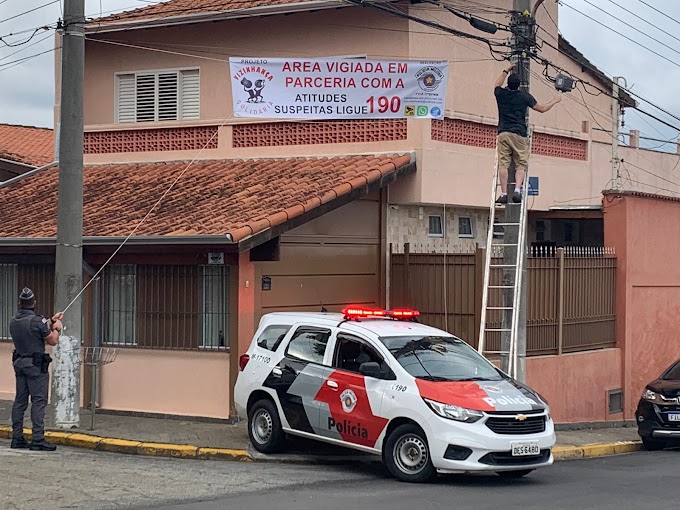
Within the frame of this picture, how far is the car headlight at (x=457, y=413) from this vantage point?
11.0 m

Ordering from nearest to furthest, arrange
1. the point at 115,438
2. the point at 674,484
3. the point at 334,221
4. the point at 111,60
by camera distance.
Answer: the point at 674,484 < the point at 115,438 < the point at 334,221 < the point at 111,60

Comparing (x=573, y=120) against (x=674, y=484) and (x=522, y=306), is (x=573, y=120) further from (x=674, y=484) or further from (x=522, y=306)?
(x=674, y=484)

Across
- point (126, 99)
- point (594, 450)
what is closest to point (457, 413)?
point (594, 450)

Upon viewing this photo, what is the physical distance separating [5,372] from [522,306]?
8973 mm

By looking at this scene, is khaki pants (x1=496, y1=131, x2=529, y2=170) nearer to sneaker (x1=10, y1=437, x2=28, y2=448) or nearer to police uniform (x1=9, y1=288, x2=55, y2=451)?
police uniform (x1=9, y1=288, x2=55, y2=451)

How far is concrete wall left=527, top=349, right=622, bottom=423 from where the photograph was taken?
58.3ft

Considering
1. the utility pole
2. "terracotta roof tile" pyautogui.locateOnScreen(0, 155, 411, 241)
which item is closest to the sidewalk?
"terracotta roof tile" pyautogui.locateOnScreen(0, 155, 411, 241)

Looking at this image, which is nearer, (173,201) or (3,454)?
(3,454)

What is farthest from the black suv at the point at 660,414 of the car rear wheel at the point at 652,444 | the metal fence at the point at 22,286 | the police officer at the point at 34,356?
the metal fence at the point at 22,286

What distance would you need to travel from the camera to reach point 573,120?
21953 millimetres

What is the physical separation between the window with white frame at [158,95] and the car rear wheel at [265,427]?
8075 millimetres

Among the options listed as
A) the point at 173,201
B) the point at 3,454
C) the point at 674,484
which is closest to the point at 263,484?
the point at 3,454

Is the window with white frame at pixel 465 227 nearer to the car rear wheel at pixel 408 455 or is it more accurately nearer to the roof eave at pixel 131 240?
the roof eave at pixel 131 240

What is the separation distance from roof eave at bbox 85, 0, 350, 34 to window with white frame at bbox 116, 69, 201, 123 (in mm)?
974
